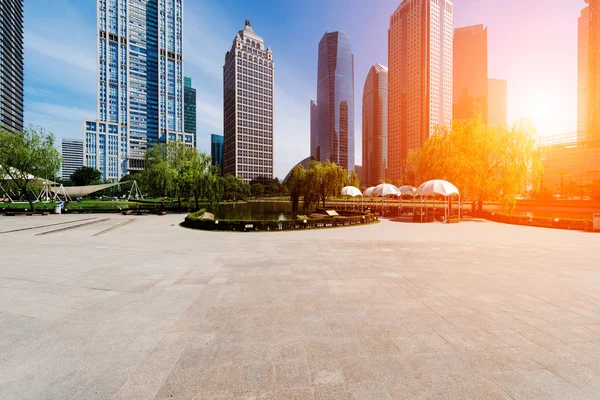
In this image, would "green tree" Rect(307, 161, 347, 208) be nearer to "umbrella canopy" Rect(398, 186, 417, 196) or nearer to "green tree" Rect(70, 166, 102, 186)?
"umbrella canopy" Rect(398, 186, 417, 196)

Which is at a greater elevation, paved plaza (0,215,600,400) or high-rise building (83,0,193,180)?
high-rise building (83,0,193,180)

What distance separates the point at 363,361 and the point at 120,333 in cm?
410

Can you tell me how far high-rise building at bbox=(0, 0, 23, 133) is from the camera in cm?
11594

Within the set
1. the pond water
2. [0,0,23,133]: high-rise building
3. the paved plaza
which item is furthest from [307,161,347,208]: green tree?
[0,0,23,133]: high-rise building

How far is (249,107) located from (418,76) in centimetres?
Result: 9881

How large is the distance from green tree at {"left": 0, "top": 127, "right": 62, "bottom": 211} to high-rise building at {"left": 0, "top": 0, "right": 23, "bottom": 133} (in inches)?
4970

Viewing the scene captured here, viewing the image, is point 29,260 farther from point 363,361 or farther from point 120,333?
point 363,361

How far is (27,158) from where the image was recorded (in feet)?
93.2

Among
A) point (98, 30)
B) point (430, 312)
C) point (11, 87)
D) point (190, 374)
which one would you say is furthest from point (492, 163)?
point (11, 87)

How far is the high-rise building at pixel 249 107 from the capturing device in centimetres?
13950

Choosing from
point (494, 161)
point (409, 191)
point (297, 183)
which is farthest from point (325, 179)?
point (494, 161)

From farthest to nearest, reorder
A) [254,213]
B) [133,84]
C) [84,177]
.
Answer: [133,84] < [84,177] < [254,213]

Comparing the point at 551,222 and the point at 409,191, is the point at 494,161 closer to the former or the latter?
the point at 551,222

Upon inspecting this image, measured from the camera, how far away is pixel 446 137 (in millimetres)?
28141
